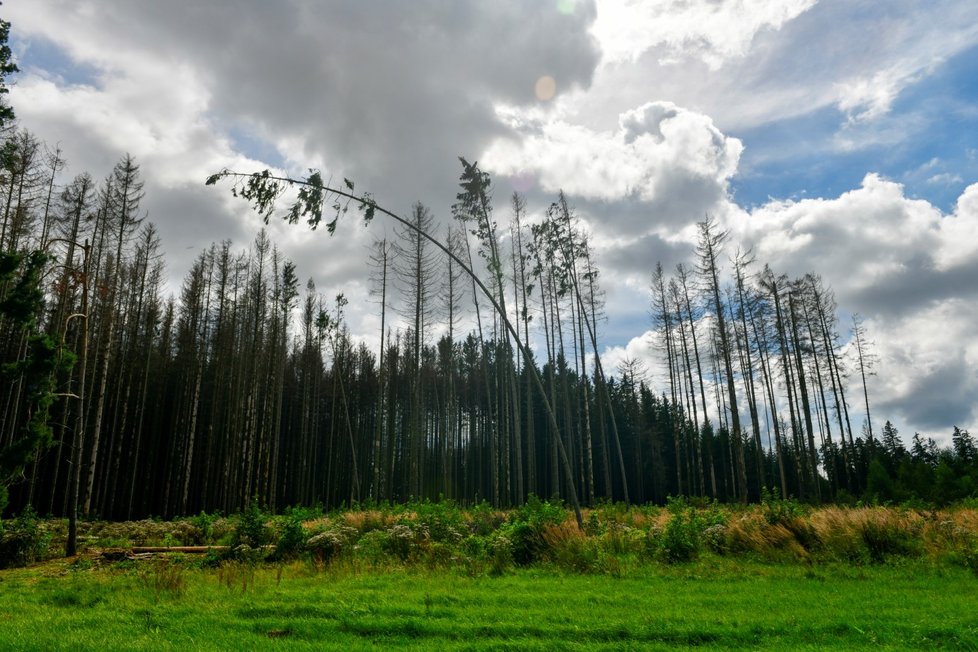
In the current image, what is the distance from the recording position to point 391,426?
3234cm

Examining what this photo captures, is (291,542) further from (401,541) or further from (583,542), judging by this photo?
(583,542)

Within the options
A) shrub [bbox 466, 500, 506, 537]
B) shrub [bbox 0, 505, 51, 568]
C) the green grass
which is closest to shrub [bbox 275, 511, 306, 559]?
the green grass

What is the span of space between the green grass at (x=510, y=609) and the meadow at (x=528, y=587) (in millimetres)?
36

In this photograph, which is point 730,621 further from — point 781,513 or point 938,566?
point 781,513

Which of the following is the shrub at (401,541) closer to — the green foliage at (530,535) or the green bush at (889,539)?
the green foliage at (530,535)


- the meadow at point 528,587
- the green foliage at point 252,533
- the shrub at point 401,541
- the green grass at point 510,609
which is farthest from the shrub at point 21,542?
the shrub at point 401,541

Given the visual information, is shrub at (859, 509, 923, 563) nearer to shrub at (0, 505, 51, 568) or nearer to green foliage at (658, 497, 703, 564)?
green foliage at (658, 497, 703, 564)

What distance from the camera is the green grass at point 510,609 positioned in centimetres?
536

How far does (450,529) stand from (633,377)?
103 feet

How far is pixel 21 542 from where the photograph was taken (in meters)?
12.9

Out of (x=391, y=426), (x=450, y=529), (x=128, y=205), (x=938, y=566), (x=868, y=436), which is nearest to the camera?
(x=938, y=566)

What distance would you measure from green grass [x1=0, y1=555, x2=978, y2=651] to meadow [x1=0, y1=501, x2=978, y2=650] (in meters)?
0.04

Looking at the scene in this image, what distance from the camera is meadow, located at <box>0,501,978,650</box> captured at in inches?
217

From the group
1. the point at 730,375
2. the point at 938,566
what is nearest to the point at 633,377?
the point at 730,375
